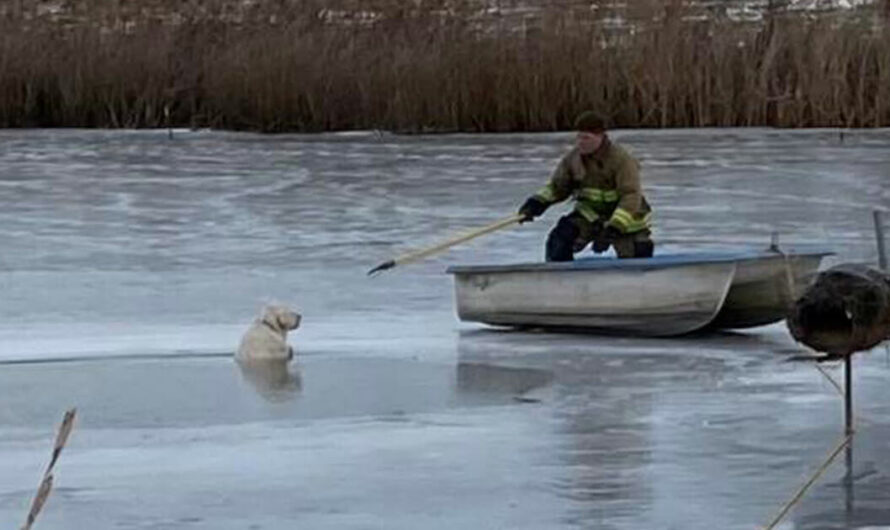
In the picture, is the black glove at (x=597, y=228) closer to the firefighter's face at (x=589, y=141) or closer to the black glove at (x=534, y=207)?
the black glove at (x=534, y=207)

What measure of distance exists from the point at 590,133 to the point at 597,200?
384 mm

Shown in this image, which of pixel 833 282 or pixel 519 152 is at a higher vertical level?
pixel 833 282

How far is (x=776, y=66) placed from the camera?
27.0m

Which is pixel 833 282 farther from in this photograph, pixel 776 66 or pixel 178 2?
pixel 178 2

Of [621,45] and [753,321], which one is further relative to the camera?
[621,45]

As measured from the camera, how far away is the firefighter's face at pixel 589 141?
1220 cm

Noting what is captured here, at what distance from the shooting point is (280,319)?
35.2 feet

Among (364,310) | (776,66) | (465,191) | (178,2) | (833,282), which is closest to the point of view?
(833,282)

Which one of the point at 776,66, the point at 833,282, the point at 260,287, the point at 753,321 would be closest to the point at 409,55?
the point at 776,66

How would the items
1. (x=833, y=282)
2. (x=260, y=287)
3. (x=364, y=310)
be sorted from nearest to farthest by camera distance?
(x=833, y=282) → (x=364, y=310) → (x=260, y=287)

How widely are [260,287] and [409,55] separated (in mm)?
14559

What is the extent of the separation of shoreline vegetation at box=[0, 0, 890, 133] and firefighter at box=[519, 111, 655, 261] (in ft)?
47.0

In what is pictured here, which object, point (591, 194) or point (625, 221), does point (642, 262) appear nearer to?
point (625, 221)

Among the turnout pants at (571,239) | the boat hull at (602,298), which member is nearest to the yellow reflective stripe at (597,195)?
the turnout pants at (571,239)
